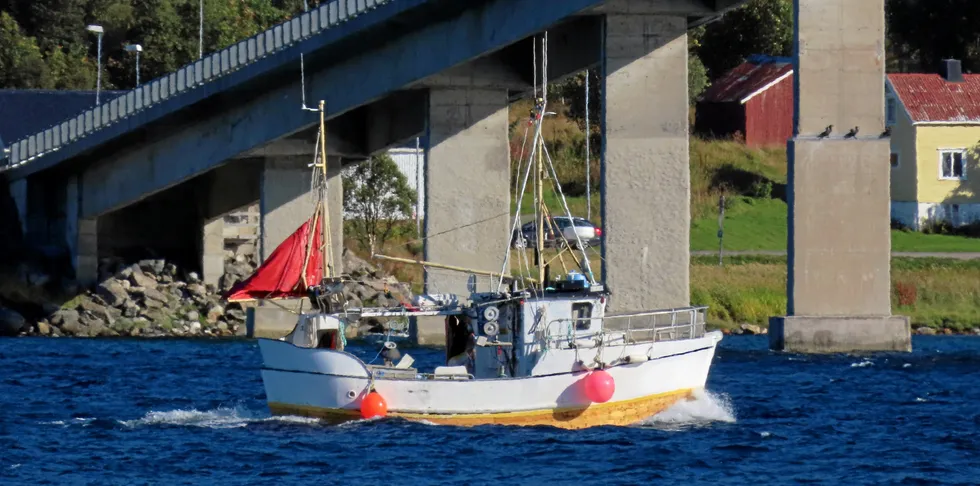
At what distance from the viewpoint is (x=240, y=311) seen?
218 ft

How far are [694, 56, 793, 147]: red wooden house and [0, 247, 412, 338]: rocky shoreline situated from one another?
33.7 metres

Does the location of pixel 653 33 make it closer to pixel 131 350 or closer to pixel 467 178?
pixel 467 178

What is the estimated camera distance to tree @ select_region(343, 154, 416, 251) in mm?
77188

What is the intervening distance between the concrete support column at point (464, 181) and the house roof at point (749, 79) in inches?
1526

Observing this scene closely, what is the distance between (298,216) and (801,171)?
19982 millimetres

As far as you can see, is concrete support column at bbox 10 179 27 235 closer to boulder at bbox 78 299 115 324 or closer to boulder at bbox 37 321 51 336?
boulder at bbox 78 299 115 324

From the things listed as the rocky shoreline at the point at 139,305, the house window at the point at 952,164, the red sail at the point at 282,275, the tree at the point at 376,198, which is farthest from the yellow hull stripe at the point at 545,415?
the house window at the point at 952,164

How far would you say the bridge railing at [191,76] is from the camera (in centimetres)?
5450

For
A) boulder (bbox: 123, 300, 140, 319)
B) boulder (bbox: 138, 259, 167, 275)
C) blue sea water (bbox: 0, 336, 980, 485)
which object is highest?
boulder (bbox: 138, 259, 167, 275)

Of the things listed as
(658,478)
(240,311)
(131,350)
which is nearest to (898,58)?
(240,311)

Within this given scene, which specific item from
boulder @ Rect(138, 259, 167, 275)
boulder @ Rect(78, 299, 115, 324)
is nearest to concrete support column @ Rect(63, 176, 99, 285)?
boulder @ Rect(78, 299, 115, 324)

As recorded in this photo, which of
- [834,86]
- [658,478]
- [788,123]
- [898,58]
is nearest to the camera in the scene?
[658,478]

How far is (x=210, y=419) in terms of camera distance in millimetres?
38531

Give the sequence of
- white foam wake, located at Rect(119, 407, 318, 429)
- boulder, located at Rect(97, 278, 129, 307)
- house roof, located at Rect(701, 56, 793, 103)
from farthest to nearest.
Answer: house roof, located at Rect(701, 56, 793, 103), boulder, located at Rect(97, 278, 129, 307), white foam wake, located at Rect(119, 407, 318, 429)
